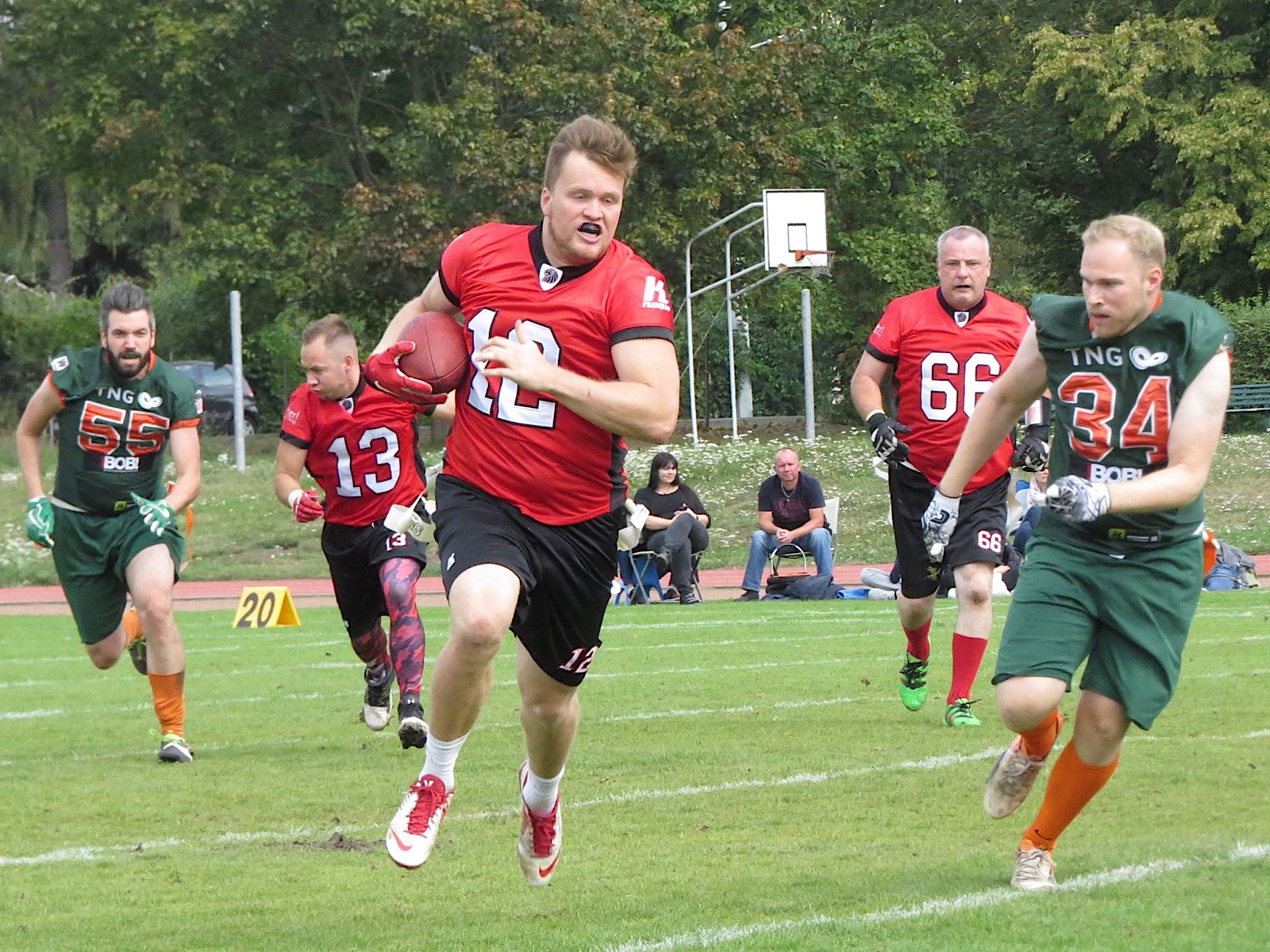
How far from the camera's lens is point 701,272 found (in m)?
34.1

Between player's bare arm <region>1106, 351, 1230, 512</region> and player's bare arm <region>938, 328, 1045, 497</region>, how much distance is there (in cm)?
50

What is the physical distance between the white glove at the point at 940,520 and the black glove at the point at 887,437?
258 cm

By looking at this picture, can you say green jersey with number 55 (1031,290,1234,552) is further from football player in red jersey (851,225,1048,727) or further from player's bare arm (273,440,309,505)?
player's bare arm (273,440,309,505)

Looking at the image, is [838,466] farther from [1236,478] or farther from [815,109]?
[815,109]

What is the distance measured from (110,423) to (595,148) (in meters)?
4.29

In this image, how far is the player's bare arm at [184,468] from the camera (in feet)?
27.7

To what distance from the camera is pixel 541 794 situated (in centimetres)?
534

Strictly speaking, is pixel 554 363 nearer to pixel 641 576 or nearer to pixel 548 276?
pixel 548 276

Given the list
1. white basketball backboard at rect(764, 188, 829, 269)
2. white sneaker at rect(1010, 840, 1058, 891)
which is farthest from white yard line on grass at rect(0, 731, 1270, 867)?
white basketball backboard at rect(764, 188, 829, 269)

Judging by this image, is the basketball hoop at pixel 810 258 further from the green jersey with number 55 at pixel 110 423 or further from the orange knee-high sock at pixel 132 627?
the green jersey with number 55 at pixel 110 423

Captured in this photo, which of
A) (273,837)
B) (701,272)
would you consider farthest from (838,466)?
(273,837)

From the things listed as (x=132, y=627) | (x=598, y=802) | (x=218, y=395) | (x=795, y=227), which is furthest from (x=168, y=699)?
(x=218, y=395)

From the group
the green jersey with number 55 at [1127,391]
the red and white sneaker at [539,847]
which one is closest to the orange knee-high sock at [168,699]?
the red and white sneaker at [539,847]

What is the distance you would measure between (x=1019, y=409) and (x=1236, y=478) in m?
20.2
